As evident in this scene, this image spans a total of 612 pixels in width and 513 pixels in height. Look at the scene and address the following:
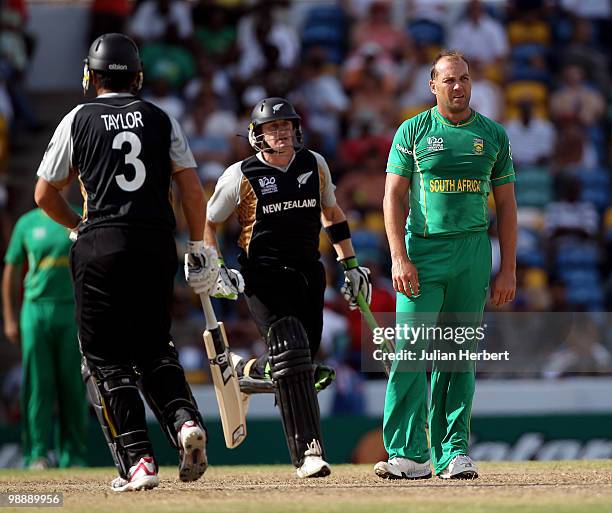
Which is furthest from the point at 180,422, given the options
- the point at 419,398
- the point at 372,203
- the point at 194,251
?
the point at 372,203

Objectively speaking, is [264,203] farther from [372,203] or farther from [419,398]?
[372,203]

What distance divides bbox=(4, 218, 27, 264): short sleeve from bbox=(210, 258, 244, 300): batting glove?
4050 millimetres

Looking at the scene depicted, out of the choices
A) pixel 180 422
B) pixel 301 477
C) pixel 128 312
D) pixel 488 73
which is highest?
pixel 488 73

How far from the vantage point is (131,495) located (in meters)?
6.95

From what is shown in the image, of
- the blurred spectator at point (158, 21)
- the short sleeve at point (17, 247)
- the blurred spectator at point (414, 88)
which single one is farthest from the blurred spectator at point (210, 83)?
the short sleeve at point (17, 247)

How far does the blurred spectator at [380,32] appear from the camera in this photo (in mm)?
18172

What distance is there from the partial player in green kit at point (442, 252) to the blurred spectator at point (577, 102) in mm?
9765

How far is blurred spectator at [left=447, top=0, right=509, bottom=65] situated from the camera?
18.2 meters

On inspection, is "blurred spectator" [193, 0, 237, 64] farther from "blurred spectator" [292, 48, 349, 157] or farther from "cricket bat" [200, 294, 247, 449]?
"cricket bat" [200, 294, 247, 449]

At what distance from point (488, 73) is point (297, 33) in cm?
263

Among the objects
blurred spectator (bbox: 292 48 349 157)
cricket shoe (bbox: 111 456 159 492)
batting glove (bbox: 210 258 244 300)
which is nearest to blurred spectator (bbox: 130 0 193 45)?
blurred spectator (bbox: 292 48 349 157)

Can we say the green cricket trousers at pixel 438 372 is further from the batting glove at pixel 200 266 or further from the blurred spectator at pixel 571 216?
the blurred spectator at pixel 571 216

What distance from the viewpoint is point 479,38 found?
18.3 meters

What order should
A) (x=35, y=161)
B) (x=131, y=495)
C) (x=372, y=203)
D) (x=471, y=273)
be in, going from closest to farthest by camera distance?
(x=131, y=495), (x=471, y=273), (x=372, y=203), (x=35, y=161)
